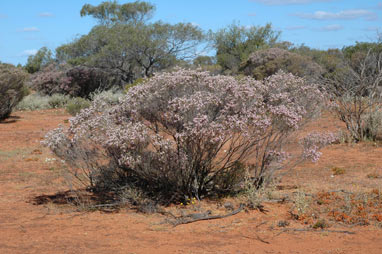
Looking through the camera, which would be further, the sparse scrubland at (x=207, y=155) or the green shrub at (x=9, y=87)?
the green shrub at (x=9, y=87)

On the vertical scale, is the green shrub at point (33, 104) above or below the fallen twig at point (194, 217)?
above

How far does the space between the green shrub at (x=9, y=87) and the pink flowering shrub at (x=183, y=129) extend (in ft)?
47.3

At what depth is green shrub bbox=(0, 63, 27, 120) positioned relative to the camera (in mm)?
21219

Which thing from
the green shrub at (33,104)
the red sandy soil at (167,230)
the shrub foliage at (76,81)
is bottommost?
the red sandy soil at (167,230)

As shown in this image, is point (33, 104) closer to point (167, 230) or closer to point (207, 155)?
point (207, 155)

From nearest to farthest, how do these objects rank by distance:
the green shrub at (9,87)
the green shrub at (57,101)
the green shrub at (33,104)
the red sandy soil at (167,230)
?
the red sandy soil at (167,230) < the green shrub at (9,87) < the green shrub at (33,104) < the green shrub at (57,101)

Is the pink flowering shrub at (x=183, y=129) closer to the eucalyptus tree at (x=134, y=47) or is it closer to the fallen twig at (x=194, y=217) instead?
the fallen twig at (x=194, y=217)

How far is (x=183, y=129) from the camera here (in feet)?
23.6

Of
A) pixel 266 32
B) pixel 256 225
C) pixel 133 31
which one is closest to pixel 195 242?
pixel 256 225

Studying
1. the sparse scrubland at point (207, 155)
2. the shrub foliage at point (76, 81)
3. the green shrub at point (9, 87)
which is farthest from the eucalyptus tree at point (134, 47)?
the sparse scrubland at point (207, 155)

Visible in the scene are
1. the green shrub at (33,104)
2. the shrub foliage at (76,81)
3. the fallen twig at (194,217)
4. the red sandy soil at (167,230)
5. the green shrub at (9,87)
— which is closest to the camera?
the red sandy soil at (167,230)

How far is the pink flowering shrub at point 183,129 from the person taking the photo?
718 cm

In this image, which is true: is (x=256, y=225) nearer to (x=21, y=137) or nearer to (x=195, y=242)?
(x=195, y=242)

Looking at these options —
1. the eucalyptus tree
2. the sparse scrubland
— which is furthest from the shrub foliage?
the sparse scrubland
